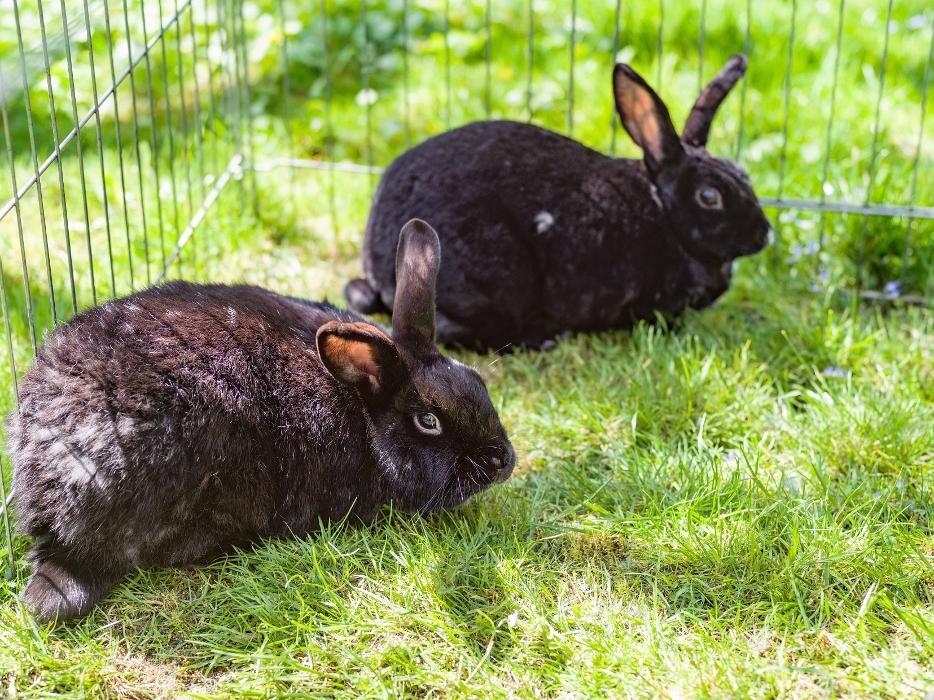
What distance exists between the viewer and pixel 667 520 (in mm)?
3379

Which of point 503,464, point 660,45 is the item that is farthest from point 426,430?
point 660,45

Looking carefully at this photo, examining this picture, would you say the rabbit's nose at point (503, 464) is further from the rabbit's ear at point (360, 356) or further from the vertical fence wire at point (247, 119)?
the vertical fence wire at point (247, 119)

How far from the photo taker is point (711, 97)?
4.41 metres

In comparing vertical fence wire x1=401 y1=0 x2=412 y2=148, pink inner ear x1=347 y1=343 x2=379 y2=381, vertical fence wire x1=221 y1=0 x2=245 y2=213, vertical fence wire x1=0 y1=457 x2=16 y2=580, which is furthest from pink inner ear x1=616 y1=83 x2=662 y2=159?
vertical fence wire x1=0 y1=457 x2=16 y2=580

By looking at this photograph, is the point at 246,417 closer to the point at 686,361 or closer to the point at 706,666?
the point at 706,666

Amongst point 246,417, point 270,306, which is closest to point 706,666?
point 246,417

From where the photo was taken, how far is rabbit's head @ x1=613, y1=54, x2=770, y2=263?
4.36 meters

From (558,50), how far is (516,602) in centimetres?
348

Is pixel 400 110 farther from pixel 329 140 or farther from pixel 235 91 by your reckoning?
pixel 235 91

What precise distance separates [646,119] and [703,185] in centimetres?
31

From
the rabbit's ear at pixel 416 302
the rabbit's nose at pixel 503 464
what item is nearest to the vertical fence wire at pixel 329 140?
the rabbit's ear at pixel 416 302

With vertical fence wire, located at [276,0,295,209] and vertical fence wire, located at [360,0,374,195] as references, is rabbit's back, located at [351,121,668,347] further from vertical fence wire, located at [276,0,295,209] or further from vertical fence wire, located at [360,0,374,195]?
vertical fence wire, located at [276,0,295,209]

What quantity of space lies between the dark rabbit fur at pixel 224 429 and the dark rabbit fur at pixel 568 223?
0.77 meters

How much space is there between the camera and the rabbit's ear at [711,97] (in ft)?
14.4
